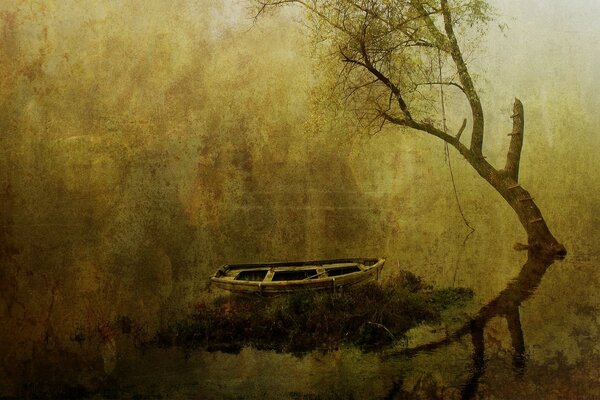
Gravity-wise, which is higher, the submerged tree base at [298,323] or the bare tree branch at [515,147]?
the bare tree branch at [515,147]

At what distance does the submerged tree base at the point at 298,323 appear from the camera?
4.04 m

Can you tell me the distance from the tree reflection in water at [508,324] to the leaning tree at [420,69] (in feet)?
0.55

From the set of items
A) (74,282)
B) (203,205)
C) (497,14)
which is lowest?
(74,282)

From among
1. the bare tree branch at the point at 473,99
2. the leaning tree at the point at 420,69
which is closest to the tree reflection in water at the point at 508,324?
the leaning tree at the point at 420,69

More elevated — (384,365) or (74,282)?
(74,282)

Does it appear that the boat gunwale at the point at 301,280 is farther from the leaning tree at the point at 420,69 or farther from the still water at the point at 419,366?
the leaning tree at the point at 420,69

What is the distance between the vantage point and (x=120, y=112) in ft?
13.9

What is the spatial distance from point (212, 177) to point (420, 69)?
5.97 ft

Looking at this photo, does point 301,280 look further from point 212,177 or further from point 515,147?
point 515,147

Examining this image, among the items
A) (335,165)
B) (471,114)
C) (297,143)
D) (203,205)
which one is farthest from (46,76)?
(471,114)

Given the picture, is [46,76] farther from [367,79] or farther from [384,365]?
[384,365]

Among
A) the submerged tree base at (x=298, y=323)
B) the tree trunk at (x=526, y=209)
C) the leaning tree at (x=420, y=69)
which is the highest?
the leaning tree at (x=420, y=69)

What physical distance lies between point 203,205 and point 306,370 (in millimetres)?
1464

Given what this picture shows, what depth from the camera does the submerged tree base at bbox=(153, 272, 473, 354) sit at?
4.04 m
